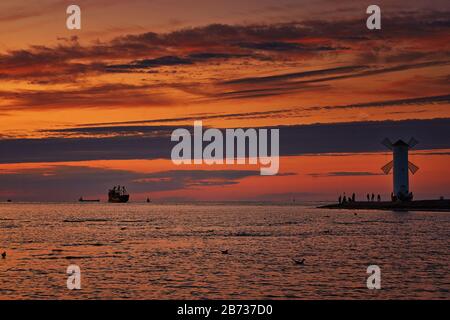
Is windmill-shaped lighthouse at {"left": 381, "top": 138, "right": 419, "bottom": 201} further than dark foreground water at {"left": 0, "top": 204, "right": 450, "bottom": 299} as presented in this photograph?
Yes

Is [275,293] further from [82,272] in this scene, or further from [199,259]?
[199,259]

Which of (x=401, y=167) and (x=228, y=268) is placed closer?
(x=228, y=268)

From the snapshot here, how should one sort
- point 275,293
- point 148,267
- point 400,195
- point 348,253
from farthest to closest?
point 400,195 → point 348,253 → point 148,267 → point 275,293

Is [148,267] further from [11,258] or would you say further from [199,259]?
[11,258]

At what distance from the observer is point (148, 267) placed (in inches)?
1905

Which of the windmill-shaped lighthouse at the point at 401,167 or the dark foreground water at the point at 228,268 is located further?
the windmill-shaped lighthouse at the point at 401,167
